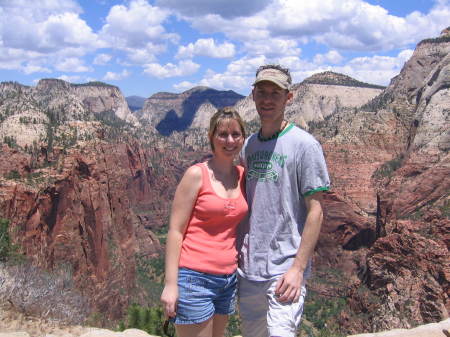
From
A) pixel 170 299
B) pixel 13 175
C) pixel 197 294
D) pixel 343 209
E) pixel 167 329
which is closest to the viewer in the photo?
pixel 170 299

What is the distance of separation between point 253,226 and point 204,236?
572mm

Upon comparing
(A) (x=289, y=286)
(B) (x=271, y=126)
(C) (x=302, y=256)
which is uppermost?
(B) (x=271, y=126)

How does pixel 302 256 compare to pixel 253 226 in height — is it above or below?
below

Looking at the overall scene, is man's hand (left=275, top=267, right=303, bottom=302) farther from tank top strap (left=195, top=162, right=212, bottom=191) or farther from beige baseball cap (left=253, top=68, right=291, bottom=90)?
beige baseball cap (left=253, top=68, right=291, bottom=90)

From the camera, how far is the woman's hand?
15.4 feet

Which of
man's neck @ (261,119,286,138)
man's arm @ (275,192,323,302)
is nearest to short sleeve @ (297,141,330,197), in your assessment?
man's arm @ (275,192,323,302)

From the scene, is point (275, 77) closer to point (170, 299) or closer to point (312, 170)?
point (312, 170)

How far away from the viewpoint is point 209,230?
16.1 ft

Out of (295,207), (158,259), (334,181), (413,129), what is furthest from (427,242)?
(158,259)

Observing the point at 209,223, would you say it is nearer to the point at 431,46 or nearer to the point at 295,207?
the point at 295,207

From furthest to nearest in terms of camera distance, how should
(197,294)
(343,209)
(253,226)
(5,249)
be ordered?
(343,209) < (5,249) < (253,226) < (197,294)

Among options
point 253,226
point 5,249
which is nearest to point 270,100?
point 253,226

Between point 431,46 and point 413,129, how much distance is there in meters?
53.0

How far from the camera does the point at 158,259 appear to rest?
9875 cm
